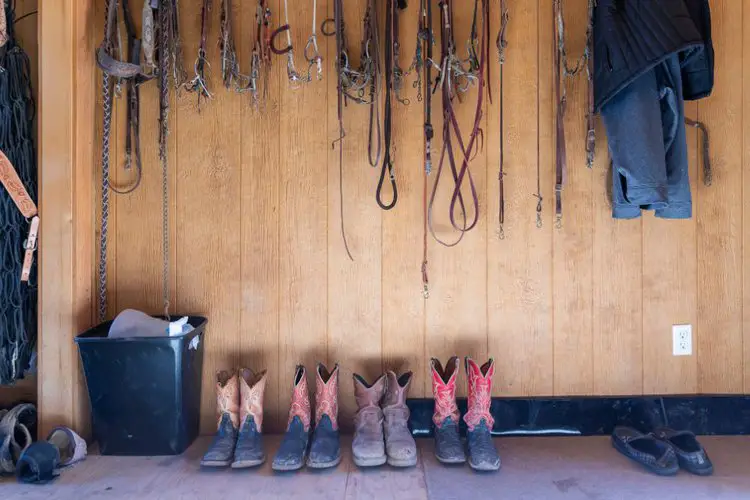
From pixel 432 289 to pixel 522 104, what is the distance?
29.9 inches

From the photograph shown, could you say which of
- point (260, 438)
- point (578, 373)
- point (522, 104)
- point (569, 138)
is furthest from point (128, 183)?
point (578, 373)

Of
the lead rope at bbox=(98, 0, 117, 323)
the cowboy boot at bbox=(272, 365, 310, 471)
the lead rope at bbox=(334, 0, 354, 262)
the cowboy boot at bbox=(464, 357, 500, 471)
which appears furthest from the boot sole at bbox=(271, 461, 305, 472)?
the lead rope at bbox=(98, 0, 117, 323)

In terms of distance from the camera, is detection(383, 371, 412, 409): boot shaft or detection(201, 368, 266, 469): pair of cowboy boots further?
detection(383, 371, 412, 409): boot shaft

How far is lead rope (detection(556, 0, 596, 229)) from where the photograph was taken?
1637 millimetres

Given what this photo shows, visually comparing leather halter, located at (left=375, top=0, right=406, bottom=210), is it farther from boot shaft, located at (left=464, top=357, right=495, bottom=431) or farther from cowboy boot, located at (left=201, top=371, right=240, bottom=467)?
cowboy boot, located at (left=201, top=371, right=240, bottom=467)

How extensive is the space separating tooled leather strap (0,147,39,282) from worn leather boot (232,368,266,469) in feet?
2.63

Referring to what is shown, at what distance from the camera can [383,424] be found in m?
1.57

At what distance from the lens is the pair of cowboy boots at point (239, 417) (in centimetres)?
147

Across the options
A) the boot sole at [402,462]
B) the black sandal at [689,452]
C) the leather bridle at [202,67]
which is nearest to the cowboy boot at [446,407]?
the boot sole at [402,462]

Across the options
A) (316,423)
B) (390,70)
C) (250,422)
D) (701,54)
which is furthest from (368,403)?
(701,54)

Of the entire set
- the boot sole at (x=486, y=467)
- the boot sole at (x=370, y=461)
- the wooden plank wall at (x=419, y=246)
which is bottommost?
the boot sole at (x=486, y=467)

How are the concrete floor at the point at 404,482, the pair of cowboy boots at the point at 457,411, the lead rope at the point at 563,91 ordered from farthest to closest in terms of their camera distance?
the lead rope at the point at 563,91 < the pair of cowboy boots at the point at 457,411 < the concrete floor at the point at 404,482

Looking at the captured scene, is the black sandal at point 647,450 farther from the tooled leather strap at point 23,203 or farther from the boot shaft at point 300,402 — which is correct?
the tooled leather strap at point 23,203

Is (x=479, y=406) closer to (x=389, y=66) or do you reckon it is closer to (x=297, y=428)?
(x=297, y=428)
